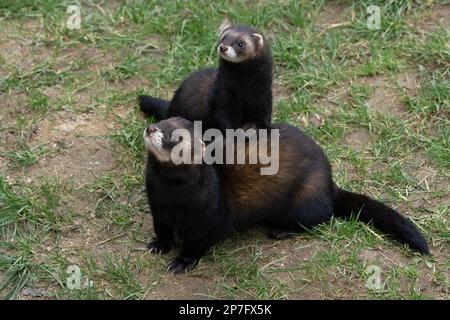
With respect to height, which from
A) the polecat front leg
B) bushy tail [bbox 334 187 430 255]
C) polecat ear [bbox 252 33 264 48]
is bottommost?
the polecat front leg

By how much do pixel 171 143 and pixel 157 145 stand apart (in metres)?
0.07

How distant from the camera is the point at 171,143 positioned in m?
4.09

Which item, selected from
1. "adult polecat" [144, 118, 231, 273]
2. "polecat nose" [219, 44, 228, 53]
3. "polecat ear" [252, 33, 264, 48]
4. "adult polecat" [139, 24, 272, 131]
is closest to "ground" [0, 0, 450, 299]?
"adult polecat" [144, 118, 231, 273]

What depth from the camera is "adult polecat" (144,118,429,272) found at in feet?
13.9

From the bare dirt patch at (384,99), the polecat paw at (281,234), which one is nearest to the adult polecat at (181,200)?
the polecat paw at (281,234)

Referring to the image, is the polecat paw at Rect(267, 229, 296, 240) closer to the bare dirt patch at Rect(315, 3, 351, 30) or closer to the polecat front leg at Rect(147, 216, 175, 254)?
the polecat front leg at Rect(147, 216, 175, 254)

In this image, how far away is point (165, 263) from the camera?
4512 millimetres

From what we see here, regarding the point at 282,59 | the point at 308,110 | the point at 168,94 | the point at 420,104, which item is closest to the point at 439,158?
the point at 420,104

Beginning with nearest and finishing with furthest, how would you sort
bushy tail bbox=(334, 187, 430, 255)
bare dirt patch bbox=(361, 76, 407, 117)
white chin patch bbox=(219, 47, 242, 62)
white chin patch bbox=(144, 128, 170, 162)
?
white chin patch bbox=(144, 128, 170, 162)
bushy tail bbox=(334, 187, 430, 255)
white chin patch bbox=(219, 47, 242, 62)
bare dirt patch bbox=(361, 76, 407, 117)

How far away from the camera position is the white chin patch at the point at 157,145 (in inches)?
160

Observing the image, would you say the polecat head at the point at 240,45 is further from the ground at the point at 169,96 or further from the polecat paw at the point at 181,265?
the polecat paw at the point at 181,265

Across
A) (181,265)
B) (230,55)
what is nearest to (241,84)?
(230,55)

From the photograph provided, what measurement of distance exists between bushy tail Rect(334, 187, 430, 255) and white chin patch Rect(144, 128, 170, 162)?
1.17m
